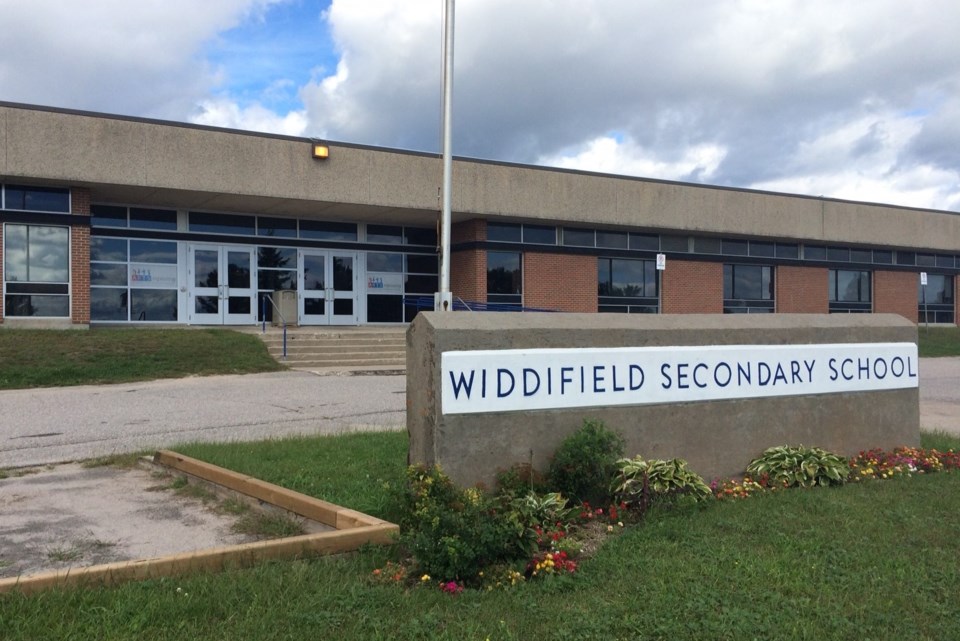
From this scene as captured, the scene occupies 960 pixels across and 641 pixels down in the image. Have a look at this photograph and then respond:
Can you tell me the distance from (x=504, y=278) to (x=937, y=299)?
22171 mm

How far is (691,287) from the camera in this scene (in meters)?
29.4

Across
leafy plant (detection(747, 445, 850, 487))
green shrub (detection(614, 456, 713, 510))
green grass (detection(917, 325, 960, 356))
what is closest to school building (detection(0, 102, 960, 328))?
green grass (detection(917, 325, 960, 356))

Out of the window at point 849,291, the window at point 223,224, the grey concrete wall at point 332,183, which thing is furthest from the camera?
the window at point 849,291

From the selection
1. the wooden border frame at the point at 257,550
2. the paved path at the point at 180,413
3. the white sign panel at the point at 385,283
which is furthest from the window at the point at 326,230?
the wooden border frame at the point at 257,550

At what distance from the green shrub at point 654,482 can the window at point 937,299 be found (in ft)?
112

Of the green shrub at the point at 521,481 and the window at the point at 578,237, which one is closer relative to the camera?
the green shrub at the point at 521,481

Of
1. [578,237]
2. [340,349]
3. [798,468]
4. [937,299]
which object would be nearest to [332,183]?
[340,349]

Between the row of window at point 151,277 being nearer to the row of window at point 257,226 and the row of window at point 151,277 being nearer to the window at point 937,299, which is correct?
the row of window at point 257,226

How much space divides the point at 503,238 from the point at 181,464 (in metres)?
19.0

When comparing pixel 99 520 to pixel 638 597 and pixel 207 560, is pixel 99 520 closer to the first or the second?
pixel 207 560

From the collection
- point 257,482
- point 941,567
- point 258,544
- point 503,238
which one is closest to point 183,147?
point 503,238

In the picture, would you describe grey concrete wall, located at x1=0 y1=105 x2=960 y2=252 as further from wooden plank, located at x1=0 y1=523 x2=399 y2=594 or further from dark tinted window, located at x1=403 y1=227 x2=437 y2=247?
wooden plank, located at x1=0 y1=523 x2=399 y2=594

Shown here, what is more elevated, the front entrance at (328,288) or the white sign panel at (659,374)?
the front entrance at (328,288)

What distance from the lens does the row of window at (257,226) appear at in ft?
73.0
